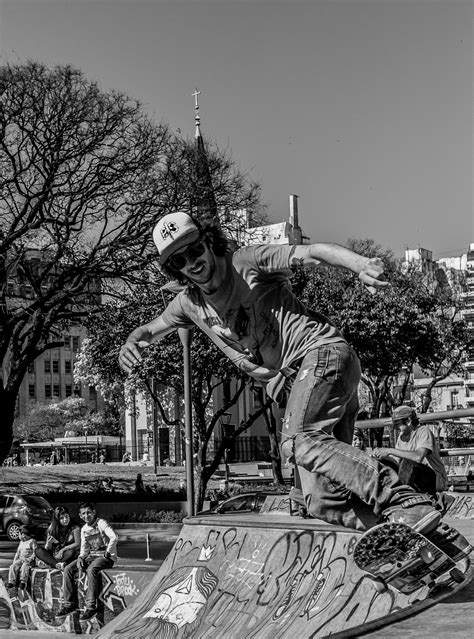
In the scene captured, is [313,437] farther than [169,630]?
No

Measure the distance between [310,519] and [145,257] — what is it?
17.8 m

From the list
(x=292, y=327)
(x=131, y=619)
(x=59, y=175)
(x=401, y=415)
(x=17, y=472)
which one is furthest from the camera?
(x=17, y=472)

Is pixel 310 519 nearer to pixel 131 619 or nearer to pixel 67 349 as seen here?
pixel 131 619

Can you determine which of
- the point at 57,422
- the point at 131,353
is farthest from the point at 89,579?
the point at 57,422

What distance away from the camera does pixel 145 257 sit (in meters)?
22.5

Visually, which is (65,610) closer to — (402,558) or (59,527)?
(59,527)

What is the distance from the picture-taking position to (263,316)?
5.02m

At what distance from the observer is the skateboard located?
3520 mm

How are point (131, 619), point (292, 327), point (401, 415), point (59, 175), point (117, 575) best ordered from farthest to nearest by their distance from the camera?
1. point (59, 175)
2. point (401, 415)
3. point (117, 575)
4. point (131, 619)
5. point (292, 327)

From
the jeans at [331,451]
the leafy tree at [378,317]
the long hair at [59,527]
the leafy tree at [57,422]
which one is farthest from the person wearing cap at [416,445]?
the leafy tree at [57,422]

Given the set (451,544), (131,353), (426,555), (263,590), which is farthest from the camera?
(131,353)

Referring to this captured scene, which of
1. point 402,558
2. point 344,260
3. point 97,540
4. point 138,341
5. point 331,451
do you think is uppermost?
point 344,260

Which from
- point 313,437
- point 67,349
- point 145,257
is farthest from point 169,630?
point 67,349

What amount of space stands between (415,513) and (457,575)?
304 mm
